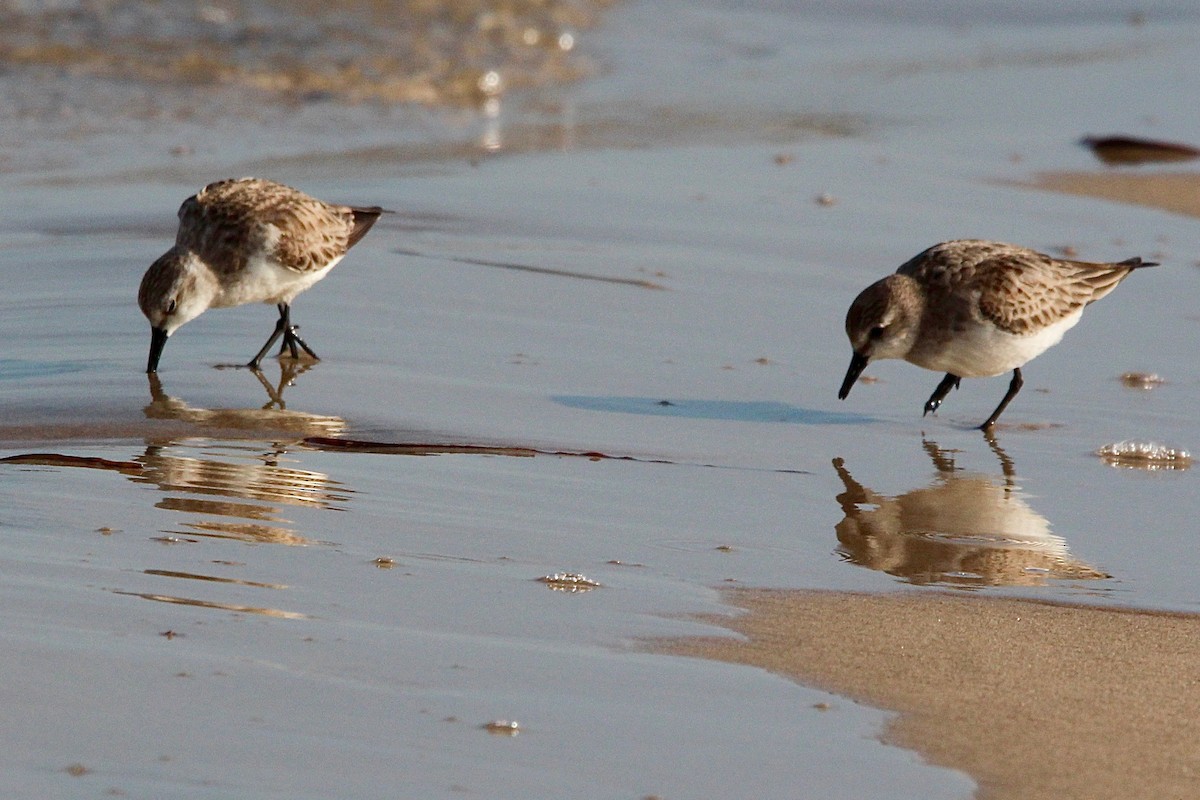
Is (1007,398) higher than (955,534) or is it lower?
higher

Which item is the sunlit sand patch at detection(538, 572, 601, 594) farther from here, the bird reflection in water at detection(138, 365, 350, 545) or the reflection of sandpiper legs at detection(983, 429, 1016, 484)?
the reflection of sandpiper legs at detection(983, 429, 1016, 484)

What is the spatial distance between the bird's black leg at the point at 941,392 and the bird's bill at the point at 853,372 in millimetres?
308

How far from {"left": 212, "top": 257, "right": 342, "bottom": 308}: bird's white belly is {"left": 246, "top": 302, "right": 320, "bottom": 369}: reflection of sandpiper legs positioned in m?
0.08

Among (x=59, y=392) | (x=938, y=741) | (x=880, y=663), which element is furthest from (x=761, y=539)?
(x=59, y=392)

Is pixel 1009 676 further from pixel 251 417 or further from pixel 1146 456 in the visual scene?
pixel 251 417

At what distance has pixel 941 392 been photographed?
6875 millimetres

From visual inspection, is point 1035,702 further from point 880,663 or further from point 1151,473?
point 1151,473

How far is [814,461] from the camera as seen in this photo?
6.12 m

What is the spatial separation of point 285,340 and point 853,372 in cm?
235

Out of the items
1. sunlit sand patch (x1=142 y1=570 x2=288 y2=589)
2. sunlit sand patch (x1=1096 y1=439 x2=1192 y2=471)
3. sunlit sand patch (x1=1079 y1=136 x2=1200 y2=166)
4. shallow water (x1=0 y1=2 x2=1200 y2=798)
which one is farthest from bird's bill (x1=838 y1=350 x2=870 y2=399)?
sunlit sand patch (x1=1079 y1=136 x2=1200 y2=166)

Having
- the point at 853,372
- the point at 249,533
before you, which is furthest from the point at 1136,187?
the point at 249,533

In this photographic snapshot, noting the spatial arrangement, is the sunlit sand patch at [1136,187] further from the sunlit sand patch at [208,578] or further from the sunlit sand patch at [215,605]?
the sunlit sand patch at [215,605]

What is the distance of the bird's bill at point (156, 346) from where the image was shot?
673 cm

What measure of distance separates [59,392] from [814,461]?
2768mm
